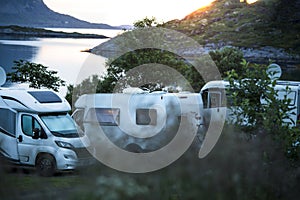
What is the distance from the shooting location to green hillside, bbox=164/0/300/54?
108000 mm

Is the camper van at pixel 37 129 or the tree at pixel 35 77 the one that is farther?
the tree at pixel 35 77

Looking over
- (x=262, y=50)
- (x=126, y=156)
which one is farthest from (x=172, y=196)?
(x=262, y=50)

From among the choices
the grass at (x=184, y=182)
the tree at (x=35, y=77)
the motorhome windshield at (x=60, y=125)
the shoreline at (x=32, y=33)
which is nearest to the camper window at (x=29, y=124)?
the motorhome windshield at (x=60, y=125)

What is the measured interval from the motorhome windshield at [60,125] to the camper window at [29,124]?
0.74 feet

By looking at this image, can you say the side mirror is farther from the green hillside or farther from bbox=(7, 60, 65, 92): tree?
the green hillside

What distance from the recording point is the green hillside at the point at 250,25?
108 metres

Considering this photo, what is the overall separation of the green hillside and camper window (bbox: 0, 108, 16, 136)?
86543mm

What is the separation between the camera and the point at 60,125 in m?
13.9

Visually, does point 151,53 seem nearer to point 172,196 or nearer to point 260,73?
point 260,73

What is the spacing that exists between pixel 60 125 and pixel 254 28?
10869cm

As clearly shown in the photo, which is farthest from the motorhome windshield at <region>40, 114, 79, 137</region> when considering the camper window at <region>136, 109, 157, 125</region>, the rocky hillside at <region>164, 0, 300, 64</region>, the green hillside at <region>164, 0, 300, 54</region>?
the green hillside at <region>164, 0, 300, 54</region>

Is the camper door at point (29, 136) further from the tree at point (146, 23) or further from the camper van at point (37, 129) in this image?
the tree at point (146, 23)

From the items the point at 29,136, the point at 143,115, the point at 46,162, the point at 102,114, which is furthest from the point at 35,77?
the point at 46,162

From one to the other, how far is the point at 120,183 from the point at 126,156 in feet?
→ 3.93
